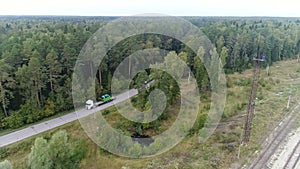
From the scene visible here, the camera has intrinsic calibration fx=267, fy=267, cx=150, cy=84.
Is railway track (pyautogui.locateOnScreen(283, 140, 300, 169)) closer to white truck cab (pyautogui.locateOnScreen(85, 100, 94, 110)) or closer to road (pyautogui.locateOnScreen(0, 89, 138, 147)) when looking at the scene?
road (pyautogui.locateOnScreen(0, 89, 138, 147))

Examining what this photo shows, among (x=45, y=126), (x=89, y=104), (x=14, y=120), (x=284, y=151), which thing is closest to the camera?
(x=284, y=151)

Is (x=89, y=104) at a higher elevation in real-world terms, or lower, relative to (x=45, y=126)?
higher

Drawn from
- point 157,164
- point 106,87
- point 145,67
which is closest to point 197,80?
point 145,67

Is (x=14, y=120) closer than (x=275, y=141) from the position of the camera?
No

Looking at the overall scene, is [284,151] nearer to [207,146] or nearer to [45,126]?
[207,146]

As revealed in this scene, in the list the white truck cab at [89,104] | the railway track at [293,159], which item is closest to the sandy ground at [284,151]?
the railway track at [293,159]

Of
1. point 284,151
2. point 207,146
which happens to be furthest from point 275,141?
point 207,146
